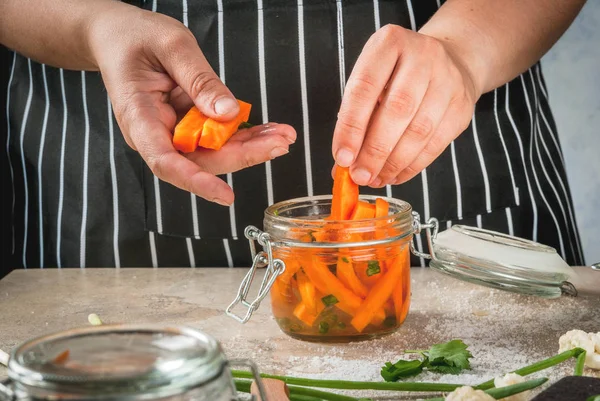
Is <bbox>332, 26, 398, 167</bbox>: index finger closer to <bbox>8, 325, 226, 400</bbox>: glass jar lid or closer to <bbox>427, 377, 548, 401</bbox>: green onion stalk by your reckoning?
<bbox>427, 377, 548, 401</bbox>: green onion stalk

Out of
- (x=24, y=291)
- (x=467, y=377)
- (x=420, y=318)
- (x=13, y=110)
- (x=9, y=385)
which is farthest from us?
(x=13, y=110)

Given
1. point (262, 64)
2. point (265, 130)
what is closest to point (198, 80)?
point (265, 130)

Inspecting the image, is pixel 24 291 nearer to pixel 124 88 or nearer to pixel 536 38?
pixel 124 88

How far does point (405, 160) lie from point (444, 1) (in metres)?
0.53

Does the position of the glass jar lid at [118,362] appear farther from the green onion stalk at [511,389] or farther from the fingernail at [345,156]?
the fingernail at [345,156]

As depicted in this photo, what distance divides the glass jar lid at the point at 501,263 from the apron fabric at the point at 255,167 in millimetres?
324

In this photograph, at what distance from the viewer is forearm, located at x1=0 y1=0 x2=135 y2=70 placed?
4.91 feet

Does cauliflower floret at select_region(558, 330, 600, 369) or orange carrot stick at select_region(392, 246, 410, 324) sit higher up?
orange carrot stick at select_region(392, 246, 410, 324)

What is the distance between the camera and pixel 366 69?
115 centimetres

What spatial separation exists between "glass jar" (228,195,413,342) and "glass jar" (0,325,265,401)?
45 centimetres

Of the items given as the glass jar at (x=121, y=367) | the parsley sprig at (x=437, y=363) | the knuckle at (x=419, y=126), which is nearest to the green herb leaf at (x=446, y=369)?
A: the parsley sprig at (x=437, y=363)

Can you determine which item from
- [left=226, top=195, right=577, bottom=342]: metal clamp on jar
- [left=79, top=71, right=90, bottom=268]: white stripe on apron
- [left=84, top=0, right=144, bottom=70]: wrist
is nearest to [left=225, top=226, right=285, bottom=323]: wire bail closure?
[left=226, top=195, right=577, bottom=342]: metal clamp on jar

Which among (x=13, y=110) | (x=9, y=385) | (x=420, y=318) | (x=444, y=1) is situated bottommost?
(x=420, y=318)

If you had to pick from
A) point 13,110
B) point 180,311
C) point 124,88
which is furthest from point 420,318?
point 13,110
